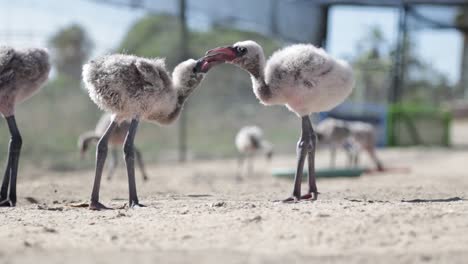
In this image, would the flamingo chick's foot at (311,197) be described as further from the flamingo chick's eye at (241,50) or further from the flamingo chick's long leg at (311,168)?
the flamingo chick's eye at (241,50)

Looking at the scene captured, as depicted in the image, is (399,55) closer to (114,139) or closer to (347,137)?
(347,137)

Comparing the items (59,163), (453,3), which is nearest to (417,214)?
(59,163)

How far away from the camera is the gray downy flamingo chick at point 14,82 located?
8352 mm

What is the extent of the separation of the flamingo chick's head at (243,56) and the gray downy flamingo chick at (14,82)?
213 cm

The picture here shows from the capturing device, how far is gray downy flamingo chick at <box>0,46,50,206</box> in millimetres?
8352

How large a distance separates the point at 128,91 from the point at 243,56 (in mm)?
1548

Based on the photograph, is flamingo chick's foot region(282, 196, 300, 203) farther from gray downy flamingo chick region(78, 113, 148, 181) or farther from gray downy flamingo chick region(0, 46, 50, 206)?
gray downy flamingo chick region(78, 113, 148, 181)

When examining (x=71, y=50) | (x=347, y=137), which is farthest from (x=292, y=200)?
(x=71, y=50)

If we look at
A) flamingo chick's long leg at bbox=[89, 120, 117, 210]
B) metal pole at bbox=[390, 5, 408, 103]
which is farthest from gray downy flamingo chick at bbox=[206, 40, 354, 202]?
metal pole at bbox=[390, 5, 408, 103]

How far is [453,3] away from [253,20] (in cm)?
901

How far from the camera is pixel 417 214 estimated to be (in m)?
6.04

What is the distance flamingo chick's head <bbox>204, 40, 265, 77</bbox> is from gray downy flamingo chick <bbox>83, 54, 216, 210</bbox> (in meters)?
0.66

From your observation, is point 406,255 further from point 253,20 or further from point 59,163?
point 253,20

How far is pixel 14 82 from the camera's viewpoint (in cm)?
840
